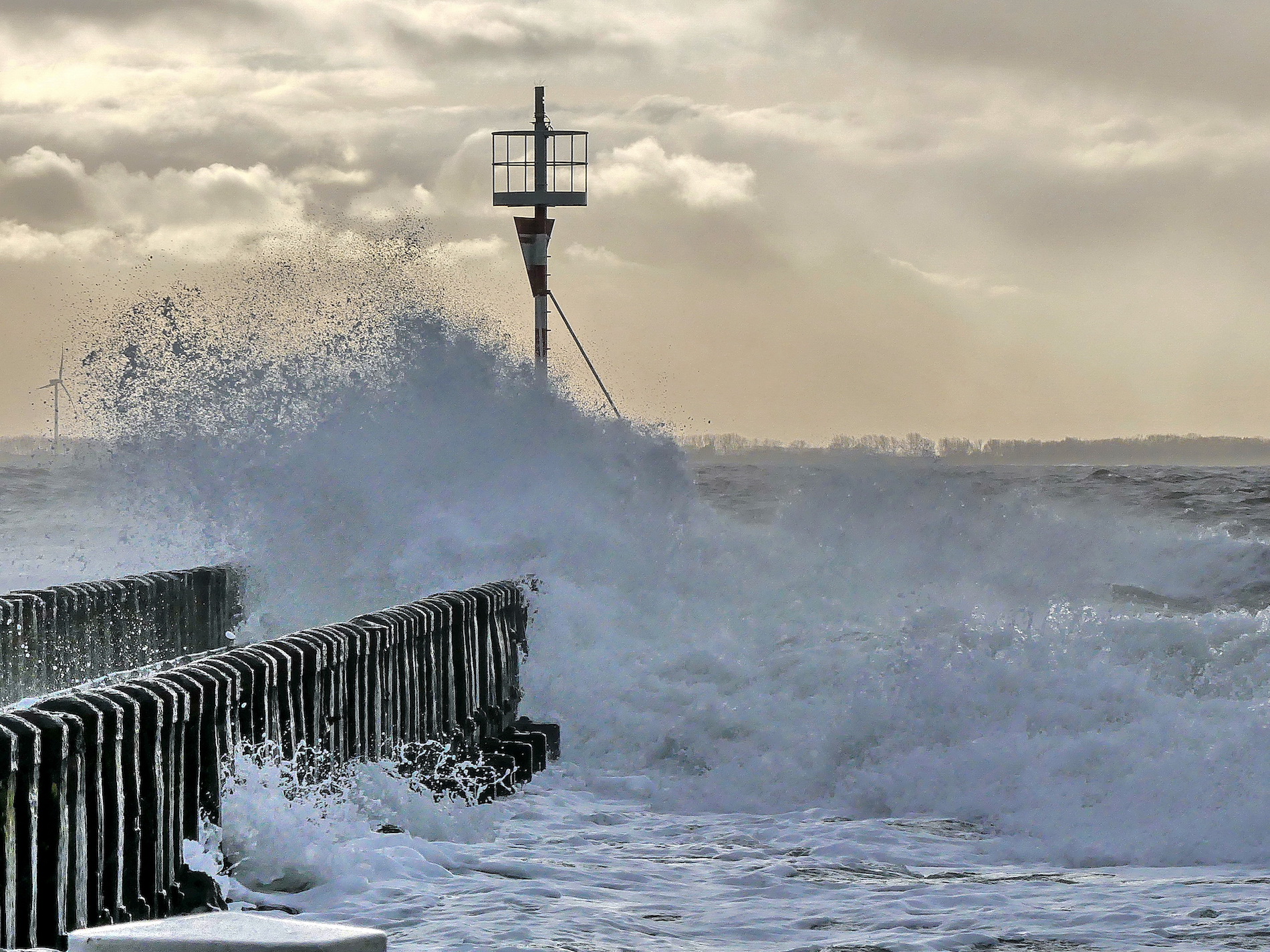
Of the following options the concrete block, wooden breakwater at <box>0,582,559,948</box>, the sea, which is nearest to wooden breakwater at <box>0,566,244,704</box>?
the sea

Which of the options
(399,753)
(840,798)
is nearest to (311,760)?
(399,753)

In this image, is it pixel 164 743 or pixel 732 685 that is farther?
pixel 732 685

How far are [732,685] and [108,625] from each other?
4255mm

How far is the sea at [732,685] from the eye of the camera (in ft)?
18.4

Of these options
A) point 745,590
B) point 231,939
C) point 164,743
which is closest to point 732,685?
point 745,590

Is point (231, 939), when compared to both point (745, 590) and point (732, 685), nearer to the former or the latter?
point (732, 685)

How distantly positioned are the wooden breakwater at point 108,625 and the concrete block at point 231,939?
235 inches

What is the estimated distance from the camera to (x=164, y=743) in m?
4.84

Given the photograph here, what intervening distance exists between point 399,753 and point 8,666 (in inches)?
93.6

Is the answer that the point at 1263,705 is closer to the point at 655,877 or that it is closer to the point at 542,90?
the point at 655,877

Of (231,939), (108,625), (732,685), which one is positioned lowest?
(732,685)

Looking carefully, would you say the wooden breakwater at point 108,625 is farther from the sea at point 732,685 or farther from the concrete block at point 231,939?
the concrete block at point 231,939

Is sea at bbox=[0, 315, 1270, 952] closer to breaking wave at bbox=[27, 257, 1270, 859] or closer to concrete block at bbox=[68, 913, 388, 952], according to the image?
breaking wave at bbox=[27, 257, 1270, 859]

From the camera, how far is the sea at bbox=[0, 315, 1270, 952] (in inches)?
221
